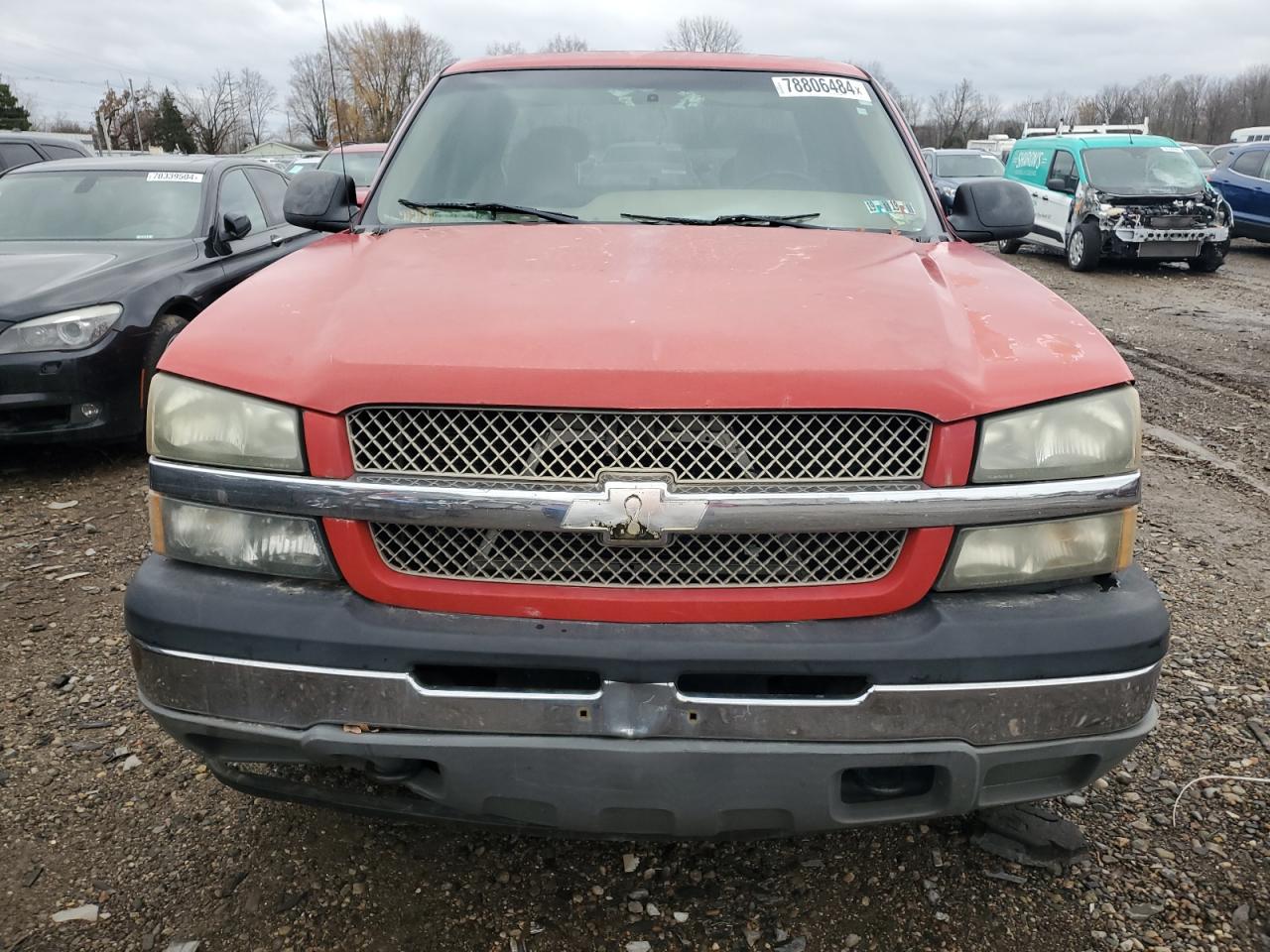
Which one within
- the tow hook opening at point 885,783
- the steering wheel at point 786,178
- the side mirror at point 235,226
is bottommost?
the tow hook opening at point 885,783

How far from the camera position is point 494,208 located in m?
2.96

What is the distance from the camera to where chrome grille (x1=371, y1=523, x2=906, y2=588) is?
1.83 m

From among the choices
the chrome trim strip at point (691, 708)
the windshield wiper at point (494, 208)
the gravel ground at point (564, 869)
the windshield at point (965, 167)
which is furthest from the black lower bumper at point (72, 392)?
the windshield at point (965, 167)

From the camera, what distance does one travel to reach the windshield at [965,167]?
1733cm

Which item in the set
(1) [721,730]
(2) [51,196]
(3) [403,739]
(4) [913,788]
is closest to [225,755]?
(3) [403,739]

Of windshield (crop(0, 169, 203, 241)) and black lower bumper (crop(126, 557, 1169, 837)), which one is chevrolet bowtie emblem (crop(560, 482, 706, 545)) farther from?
windshield (crop(0, 169, 203, 241))

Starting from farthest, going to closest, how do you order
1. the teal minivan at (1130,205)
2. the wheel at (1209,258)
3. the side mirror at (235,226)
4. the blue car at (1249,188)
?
the blue car at (1249,188) < the wheel at (1209,258) < the teal minivan at (1130,205) < the side mirror at (235,226)

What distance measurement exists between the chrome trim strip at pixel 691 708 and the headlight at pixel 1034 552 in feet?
0.64

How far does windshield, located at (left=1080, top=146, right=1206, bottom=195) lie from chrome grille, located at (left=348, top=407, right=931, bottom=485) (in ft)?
44.4

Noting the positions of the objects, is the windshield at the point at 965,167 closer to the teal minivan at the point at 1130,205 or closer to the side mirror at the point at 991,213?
the teal minivan at the point at 1130,205

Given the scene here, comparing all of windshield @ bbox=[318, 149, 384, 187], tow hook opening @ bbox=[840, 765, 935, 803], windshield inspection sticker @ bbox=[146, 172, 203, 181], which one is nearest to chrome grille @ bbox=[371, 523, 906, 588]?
tow hook opening @ bbox=[840, 765, 935, 803]

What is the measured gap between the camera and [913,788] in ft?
6.15

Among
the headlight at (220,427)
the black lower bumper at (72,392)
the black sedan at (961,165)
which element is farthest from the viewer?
the black sedan at (961,165)

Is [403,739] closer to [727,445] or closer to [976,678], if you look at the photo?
[727,445]
